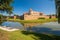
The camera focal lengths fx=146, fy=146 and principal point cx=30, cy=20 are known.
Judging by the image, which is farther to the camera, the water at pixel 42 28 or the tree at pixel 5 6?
the water at pixel 42 28

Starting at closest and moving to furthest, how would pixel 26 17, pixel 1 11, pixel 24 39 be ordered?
pixel 24 39 < pixel 1 11 < pixel 26 17

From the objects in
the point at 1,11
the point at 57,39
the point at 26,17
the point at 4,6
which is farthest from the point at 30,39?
the point at 26,17

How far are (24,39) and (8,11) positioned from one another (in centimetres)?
693

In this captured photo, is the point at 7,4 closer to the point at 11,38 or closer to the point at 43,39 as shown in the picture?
the point at 11,38

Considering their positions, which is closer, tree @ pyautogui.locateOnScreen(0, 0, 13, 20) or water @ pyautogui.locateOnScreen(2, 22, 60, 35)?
tree @ pyautogui.locateOnScreen(0, 0, 13, 20)

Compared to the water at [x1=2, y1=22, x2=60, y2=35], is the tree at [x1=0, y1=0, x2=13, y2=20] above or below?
above

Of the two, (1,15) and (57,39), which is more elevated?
(1,15)

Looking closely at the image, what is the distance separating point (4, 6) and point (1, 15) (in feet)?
8.47

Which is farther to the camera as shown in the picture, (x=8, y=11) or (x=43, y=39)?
(x=8, y=11)

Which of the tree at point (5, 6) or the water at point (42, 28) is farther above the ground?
the tree at point (5, 6)

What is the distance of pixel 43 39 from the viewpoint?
14.5 metres

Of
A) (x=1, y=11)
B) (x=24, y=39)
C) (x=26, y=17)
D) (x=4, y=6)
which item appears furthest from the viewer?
(x=26, y=17)

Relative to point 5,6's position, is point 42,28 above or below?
below

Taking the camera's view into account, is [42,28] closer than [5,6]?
No
